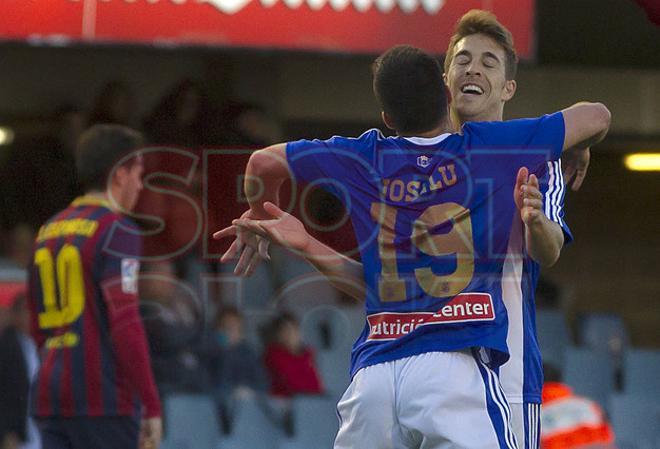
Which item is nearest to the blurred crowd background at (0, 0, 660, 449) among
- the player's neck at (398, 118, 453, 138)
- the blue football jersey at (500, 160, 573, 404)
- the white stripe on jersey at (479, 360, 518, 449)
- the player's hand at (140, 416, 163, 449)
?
the player's hand at (140, 416, 163, 449)

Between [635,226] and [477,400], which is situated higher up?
[635,226]

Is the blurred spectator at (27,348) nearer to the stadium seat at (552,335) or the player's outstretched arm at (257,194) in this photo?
the stadium seat at (552,335)

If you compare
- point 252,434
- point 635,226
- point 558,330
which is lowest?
point 252,434

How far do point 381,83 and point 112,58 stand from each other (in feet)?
20.6

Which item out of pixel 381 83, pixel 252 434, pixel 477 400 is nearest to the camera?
pixel 477 400

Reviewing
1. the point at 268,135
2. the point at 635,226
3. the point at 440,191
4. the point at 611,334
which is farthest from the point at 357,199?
the point at 635,226

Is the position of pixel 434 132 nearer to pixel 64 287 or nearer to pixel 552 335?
pixel 64 287

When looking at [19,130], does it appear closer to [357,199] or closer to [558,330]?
[558,330]

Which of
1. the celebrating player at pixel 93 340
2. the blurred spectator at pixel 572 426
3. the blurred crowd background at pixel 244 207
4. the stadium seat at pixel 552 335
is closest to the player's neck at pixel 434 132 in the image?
the blurred spectator at pixel 572 426

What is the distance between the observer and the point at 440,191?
3721mm

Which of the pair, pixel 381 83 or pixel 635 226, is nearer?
pixel 381 83

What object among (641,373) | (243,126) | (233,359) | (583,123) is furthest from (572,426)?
(641,373)

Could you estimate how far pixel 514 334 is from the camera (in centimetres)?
413

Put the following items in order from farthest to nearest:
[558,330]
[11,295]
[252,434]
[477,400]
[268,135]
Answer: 1. [558,330]
2. [268,135]
3. [252,434]
4. [11,295]
5. [477,400]
